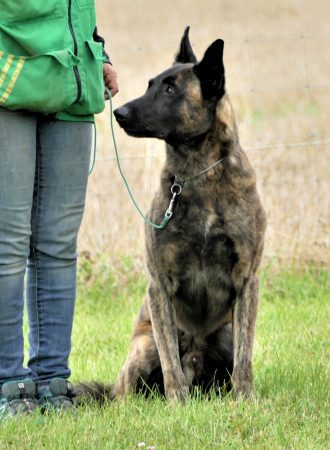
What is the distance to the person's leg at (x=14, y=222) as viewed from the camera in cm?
383

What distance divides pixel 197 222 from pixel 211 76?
0.66m

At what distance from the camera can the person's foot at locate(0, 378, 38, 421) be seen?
12.9 feet

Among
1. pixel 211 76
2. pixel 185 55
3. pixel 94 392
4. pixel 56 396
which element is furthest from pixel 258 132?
pixel 56 396

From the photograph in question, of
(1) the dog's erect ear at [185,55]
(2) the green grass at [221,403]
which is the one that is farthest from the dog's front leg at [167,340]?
(1) the dog's erect ear at [185,55]

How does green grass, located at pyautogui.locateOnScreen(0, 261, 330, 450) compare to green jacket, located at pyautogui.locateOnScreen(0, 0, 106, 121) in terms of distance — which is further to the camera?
green jacket, located at pyautogui.locateOnScreen(0, 0, 106, 121)

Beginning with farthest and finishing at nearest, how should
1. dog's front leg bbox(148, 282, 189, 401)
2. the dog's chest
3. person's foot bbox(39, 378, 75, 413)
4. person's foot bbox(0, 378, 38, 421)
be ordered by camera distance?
dog's front leg bbox(148, 282, 189, 401)
the dog's chest
person's foot bbox(39, 378, 75, 413)
person's foot bbox(0, 378, 38, 421)

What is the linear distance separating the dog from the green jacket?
1.34 ft

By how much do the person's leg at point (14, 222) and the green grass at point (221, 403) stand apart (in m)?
0.35

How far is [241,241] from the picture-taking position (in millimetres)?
4219

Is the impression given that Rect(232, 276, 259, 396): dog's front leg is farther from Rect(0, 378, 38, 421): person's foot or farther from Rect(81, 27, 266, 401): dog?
Rect(0, 378, 38, 421): person's foot

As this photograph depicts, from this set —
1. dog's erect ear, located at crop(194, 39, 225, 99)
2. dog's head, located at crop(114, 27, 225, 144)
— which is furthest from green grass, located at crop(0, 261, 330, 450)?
dog's erect ear, located at crop(194, 39, 225, 99)

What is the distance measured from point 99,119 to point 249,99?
128 centimetres

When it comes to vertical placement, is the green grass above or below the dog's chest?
below

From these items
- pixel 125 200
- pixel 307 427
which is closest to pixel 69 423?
pixel 307 427
